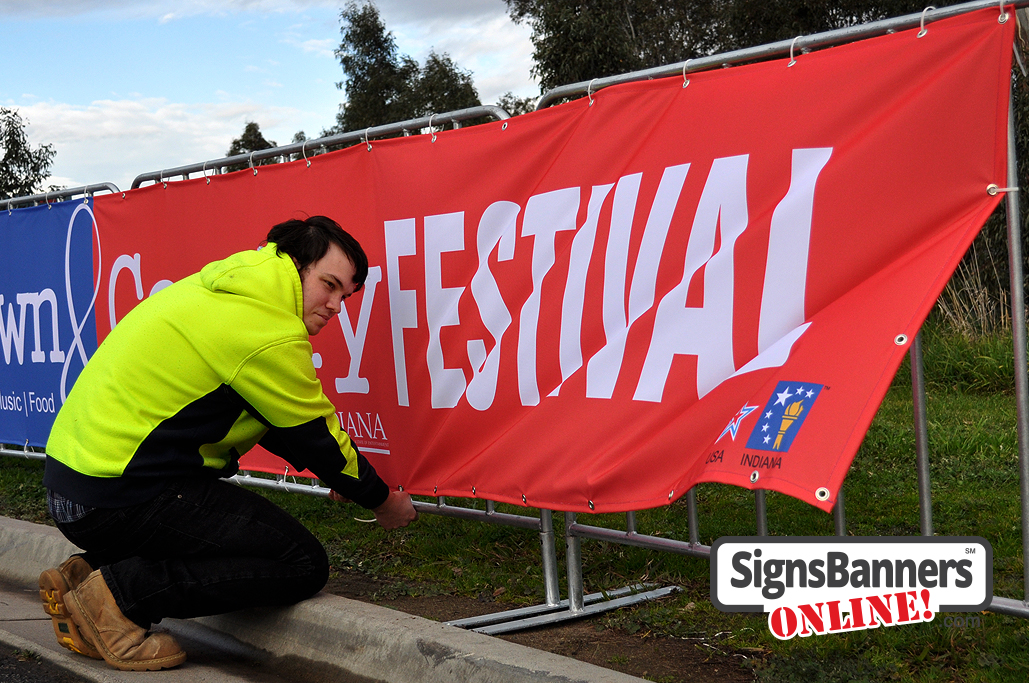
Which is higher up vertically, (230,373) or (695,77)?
(695,77)

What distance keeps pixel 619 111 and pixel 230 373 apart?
159 cm

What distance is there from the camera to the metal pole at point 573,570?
12.1ft

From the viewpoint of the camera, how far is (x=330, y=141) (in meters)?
4.41

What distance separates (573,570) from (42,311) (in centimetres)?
413

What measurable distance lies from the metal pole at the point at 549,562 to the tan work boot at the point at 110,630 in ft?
4.62

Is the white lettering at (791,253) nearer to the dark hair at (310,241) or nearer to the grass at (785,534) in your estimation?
the grass at (785,534)

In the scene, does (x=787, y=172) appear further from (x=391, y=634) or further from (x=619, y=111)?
(x=391, y=634)

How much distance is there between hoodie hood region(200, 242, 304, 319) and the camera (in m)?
3.36

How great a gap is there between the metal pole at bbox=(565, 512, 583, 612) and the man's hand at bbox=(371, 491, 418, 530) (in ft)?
1.96

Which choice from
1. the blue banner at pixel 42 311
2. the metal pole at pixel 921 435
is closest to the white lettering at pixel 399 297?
the metal pole at pixel 921 435

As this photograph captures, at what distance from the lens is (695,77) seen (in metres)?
3.15

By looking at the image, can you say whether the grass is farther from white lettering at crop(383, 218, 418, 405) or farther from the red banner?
white lettering at crop(383, 218, 418, 405)

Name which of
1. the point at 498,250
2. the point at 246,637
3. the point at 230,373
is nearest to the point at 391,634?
the point at 246,637

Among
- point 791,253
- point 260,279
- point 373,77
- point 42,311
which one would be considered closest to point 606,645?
point 791,253
